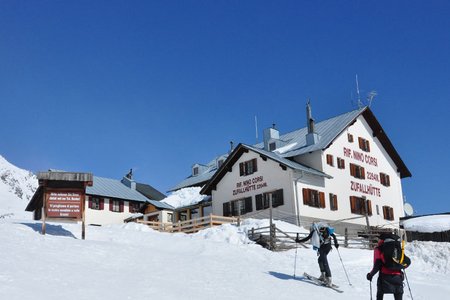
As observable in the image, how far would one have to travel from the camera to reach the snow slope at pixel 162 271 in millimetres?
12648

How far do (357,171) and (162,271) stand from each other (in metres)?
30.0

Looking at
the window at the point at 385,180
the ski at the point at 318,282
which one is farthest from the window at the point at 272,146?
the ski at the point at 318,282

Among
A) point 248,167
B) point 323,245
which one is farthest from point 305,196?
point 323,245

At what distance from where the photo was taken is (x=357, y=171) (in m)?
43.2

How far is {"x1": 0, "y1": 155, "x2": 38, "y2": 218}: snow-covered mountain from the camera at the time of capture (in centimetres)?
11866

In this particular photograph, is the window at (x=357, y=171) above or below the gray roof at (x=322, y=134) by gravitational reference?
below

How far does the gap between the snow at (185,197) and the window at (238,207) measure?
211 inches

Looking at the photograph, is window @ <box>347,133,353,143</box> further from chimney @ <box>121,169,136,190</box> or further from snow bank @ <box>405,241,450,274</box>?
chimney @ <box>121,169,136,190</box>

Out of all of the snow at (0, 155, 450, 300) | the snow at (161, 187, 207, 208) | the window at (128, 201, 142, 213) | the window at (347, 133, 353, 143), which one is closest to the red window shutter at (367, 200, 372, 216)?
the window at (347, 133, 353, 143)

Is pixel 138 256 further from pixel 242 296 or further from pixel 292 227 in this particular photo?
pixel 292 227

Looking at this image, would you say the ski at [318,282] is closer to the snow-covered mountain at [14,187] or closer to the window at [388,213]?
the window at [388,213]

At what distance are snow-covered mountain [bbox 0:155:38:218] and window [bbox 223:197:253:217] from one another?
253 feet

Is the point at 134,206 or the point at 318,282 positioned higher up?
the point at 134,206

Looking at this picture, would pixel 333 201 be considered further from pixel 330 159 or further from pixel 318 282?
pixel 318 282
